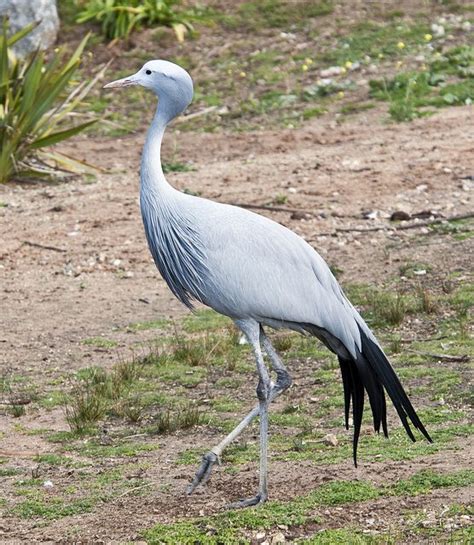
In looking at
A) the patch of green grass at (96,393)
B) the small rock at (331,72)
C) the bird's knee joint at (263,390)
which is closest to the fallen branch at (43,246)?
the patch of green grass at (96,393)

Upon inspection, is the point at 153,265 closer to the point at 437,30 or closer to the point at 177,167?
the point at 177,167

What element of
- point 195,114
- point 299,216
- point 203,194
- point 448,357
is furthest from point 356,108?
point 448,357

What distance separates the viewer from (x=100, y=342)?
881cm

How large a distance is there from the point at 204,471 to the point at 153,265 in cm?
460

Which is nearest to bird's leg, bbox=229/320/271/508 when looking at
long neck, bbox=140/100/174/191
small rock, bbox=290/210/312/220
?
long neck, bbox=140/100/174/191

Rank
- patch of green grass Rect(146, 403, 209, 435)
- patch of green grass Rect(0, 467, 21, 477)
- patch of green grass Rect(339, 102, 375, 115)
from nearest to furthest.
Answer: patch of green grass Rect(0, 467, 21, 477) < patch of green grass Rect(146, 403, 209, 435) < patch of green grass Rect(339, 102, 375, 115)

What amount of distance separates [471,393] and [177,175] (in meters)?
5.93

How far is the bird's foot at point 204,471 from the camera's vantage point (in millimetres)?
5816

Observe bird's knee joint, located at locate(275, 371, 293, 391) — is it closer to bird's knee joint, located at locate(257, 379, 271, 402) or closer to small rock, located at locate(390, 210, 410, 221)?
bird's knee joint, located at locate(257, 379, 271, 402)

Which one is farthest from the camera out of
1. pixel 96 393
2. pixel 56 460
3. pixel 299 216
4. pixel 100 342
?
pixel 299 216

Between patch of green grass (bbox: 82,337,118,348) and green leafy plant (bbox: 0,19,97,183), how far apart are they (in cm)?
388

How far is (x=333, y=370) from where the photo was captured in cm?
781

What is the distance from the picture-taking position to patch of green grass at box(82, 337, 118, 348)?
8.75 meters

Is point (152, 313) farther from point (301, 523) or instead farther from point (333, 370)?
point (301, 523)
